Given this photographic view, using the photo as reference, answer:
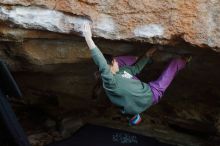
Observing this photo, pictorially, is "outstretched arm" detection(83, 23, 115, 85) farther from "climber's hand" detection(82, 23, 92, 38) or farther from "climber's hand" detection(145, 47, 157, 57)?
"climber's hand" detection(145, 47, 157, 57)

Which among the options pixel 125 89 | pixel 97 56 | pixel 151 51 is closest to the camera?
pixel 97 56

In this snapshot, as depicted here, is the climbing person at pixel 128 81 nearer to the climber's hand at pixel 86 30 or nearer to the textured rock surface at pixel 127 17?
the climber's hand at pixel 86 30

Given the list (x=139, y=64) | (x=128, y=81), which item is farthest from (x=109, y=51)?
(x=128, y=81)

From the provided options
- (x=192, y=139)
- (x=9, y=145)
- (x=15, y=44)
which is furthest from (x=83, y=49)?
(x=192, y=139)

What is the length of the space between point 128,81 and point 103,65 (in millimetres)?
271

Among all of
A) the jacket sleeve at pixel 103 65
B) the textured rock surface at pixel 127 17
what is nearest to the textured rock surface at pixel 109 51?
the textured rock surface at pixel 127 17

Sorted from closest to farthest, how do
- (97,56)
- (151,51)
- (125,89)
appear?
(97,56), (125,89), (151,51)

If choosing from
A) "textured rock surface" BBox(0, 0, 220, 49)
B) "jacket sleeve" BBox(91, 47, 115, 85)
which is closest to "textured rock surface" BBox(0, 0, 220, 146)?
"textured rock surface" BBox(0, 0, 220, 49)

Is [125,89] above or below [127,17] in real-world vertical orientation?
below

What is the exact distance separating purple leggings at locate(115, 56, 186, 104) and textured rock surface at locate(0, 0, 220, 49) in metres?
0.32

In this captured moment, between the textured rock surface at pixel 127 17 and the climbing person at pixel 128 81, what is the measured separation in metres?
0.12

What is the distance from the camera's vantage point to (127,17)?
2.76 m

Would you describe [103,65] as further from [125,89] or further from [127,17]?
[127,17]

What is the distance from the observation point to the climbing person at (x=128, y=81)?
8.96 ft
